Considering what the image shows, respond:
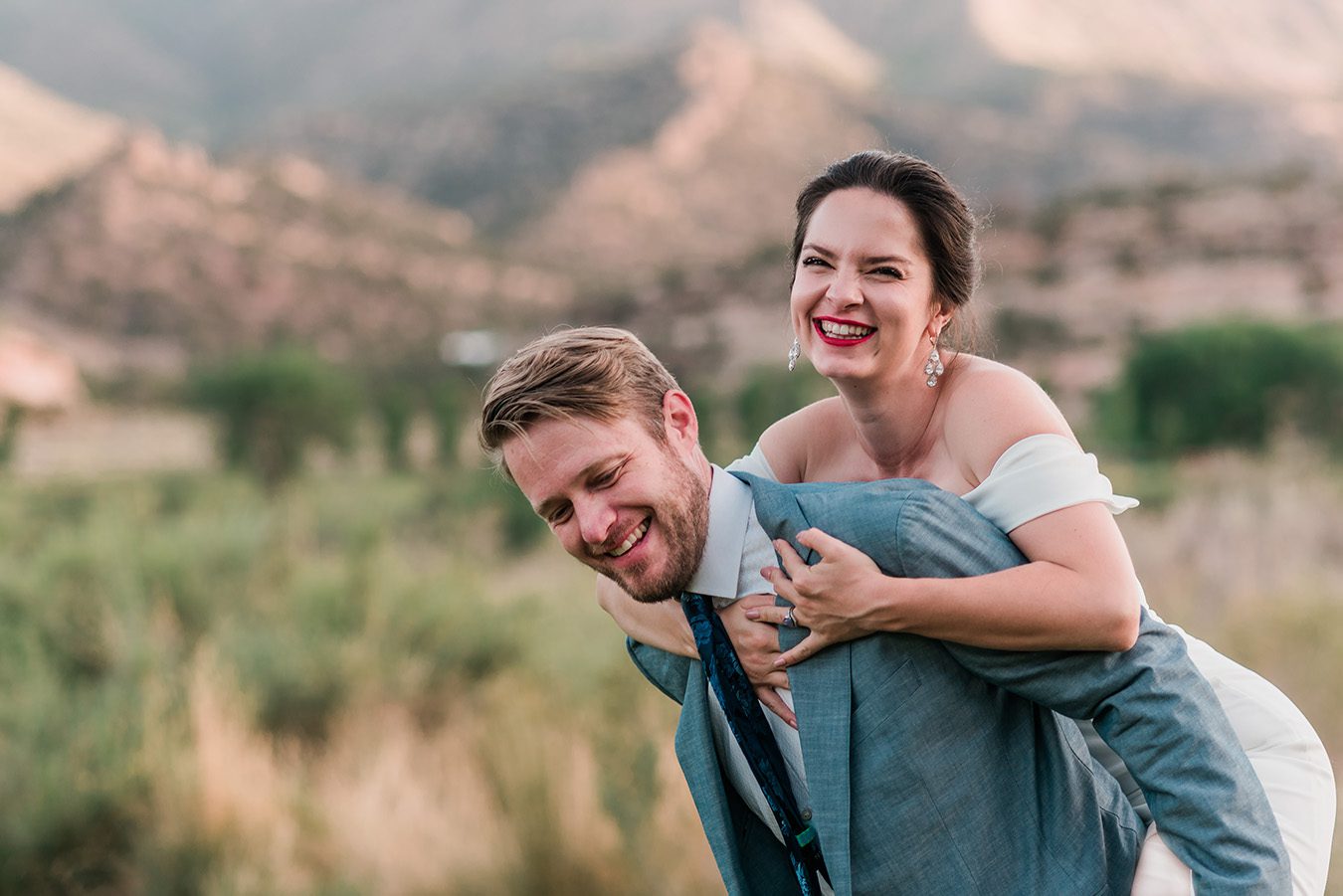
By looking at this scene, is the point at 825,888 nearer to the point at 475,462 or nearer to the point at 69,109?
the point at 475,462

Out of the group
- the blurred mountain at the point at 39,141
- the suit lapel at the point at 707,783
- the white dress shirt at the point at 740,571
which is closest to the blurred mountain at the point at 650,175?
the blurred mountain at the point at 39,141

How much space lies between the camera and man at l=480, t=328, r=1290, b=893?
1975 millimetres

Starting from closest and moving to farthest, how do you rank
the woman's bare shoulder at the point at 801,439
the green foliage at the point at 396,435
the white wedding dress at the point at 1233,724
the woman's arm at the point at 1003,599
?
the woman's arm at the point at 1003,599
the white wedding dress at the point at 1233,724
the woman's bare shoulder at the point at 801,439
the green foliage at the point at 396,435

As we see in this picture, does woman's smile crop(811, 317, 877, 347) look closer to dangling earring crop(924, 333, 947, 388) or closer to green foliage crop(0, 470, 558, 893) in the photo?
dangling earring crop(924, 333, 947, 388)

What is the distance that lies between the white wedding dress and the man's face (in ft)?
1.73

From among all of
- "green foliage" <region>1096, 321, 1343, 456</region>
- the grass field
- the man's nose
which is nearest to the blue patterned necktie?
the man's nose

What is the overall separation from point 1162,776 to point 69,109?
342 feet

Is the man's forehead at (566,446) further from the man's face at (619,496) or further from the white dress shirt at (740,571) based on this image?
the white dress shirt at (740,571)

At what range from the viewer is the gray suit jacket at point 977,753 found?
196 centimetres

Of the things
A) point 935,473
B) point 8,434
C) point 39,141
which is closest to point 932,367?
point 935,473

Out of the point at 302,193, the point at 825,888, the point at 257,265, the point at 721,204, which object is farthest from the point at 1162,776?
the point at 721,204

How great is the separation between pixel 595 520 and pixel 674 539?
17cm

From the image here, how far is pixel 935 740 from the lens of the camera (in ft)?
6.55

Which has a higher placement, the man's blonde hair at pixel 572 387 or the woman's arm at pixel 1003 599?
the man's blonde hair at pixel 572 387
